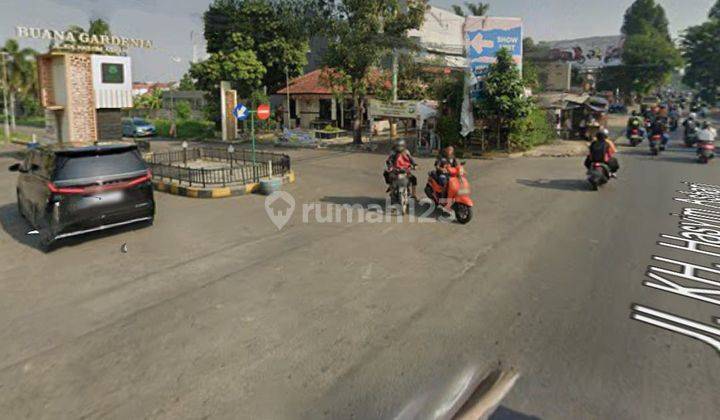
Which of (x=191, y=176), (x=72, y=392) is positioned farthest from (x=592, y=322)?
(x=191, y=176)

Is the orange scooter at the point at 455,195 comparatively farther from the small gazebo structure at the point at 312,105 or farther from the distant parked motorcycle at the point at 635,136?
the small gazebo structure at the point at 312,105

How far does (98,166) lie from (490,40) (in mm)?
15822

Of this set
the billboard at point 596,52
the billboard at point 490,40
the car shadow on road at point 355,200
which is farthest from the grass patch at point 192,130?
the billboard at point 596,52

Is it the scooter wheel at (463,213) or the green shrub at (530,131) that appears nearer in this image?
the scooter wheel at (463,213)

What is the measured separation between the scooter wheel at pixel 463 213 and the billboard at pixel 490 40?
37.2 ft

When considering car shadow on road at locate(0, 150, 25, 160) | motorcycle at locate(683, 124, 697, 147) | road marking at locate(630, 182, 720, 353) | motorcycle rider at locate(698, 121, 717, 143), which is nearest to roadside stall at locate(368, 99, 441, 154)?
motorcycle rider at locate(698, 121, 717, 143)

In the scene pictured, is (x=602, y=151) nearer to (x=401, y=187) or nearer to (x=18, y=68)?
(x=401, y=187)

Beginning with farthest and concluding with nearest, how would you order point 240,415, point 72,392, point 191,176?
point 191,176 → point 72,392 → point 240,415

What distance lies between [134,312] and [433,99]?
21515 millimetres

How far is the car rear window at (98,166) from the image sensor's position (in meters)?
7.93

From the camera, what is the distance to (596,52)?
55531 millimetres

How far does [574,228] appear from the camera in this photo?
889cm

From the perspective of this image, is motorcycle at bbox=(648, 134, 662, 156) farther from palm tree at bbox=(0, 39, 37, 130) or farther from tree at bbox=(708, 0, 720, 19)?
tree at bbox=(708, 0, 720, 19)

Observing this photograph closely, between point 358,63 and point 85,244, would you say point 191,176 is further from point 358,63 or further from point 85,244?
point 358,63
